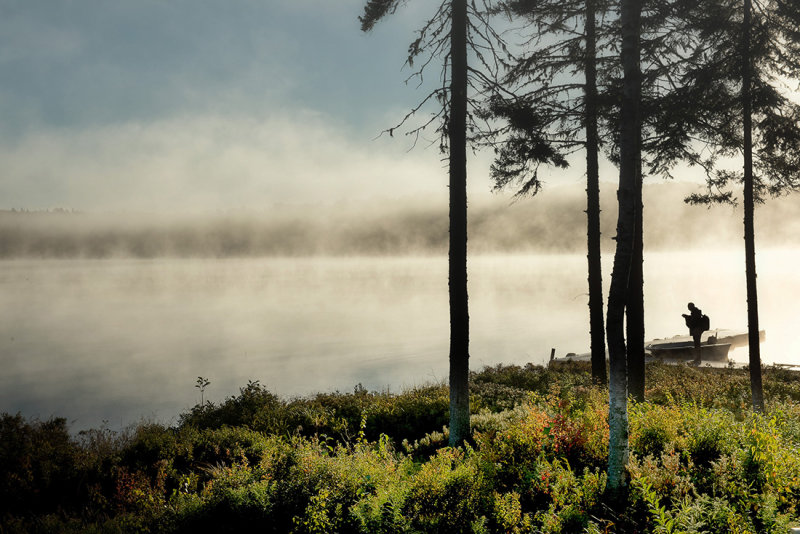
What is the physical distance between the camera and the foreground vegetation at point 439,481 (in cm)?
602

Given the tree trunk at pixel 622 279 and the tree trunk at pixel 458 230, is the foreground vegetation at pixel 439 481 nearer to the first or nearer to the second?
the tree trunk at pixel 622 279

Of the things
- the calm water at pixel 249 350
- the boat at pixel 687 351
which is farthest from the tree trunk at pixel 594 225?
the boat at pixel 687 351

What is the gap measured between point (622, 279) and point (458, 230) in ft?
14.1

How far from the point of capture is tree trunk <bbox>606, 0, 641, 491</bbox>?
7.02 meters

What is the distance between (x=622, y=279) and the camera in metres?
7.51

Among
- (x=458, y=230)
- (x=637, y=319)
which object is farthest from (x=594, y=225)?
(x=458, y=230)

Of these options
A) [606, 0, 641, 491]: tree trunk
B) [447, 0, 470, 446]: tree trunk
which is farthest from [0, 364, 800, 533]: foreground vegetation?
[447, 0, 470, 446]: tree trunk

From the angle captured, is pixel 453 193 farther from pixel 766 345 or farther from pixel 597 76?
pixel 766 345

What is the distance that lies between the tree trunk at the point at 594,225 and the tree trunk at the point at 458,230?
5366 millimetres

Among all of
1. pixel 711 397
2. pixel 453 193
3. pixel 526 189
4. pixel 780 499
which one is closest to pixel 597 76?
pixel 526 189

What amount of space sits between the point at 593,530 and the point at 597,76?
13999mm

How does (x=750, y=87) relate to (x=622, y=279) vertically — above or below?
above

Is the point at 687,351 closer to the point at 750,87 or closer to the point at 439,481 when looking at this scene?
the point at 750,87

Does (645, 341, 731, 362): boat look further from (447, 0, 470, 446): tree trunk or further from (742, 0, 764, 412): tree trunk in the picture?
(447, 0, 470, 446): tree trunk
